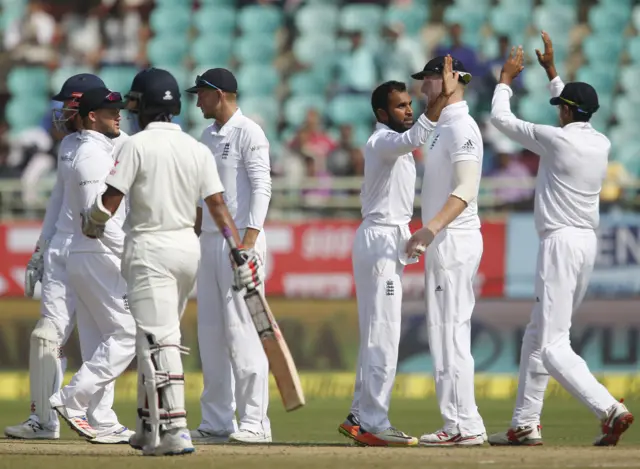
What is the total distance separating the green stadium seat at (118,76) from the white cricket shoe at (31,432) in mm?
9491

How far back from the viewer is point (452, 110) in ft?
26.2

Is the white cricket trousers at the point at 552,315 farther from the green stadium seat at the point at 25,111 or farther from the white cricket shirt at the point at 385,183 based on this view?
the green stadium seat at the point at 25,111

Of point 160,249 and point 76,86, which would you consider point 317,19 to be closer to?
point 76,86

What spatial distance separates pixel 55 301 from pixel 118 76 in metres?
9.50

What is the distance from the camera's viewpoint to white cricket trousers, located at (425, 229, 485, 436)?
7.86 metres

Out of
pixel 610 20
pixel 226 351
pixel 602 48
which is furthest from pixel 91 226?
pixel 610 20

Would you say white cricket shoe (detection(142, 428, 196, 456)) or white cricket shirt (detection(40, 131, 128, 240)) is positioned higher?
white cricket shirt (detection(40, 131, 128, 240))

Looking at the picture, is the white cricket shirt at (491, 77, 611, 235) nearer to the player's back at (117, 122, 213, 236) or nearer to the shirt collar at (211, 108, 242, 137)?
the shirt collar at (211, 108, 242, 137)

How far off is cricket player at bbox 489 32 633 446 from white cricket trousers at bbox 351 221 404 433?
765 mm

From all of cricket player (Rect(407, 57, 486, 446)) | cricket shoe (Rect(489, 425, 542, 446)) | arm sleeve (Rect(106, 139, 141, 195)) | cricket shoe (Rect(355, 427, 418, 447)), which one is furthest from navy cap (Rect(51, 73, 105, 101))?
cricket shoe (Rect(489, 425, 542, 446))

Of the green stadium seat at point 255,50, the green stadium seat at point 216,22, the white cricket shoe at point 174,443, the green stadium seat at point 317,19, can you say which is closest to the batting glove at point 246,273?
the white cricket shoe at point 174,443

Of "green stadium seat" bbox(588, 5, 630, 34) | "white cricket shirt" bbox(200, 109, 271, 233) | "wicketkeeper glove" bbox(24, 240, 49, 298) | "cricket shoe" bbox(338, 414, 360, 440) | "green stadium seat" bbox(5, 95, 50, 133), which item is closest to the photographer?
"cricket shoe" bbox(338, 414, 360, 440)

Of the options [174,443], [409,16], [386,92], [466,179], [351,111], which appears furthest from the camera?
[409,16]

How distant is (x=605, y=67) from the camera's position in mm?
17609
